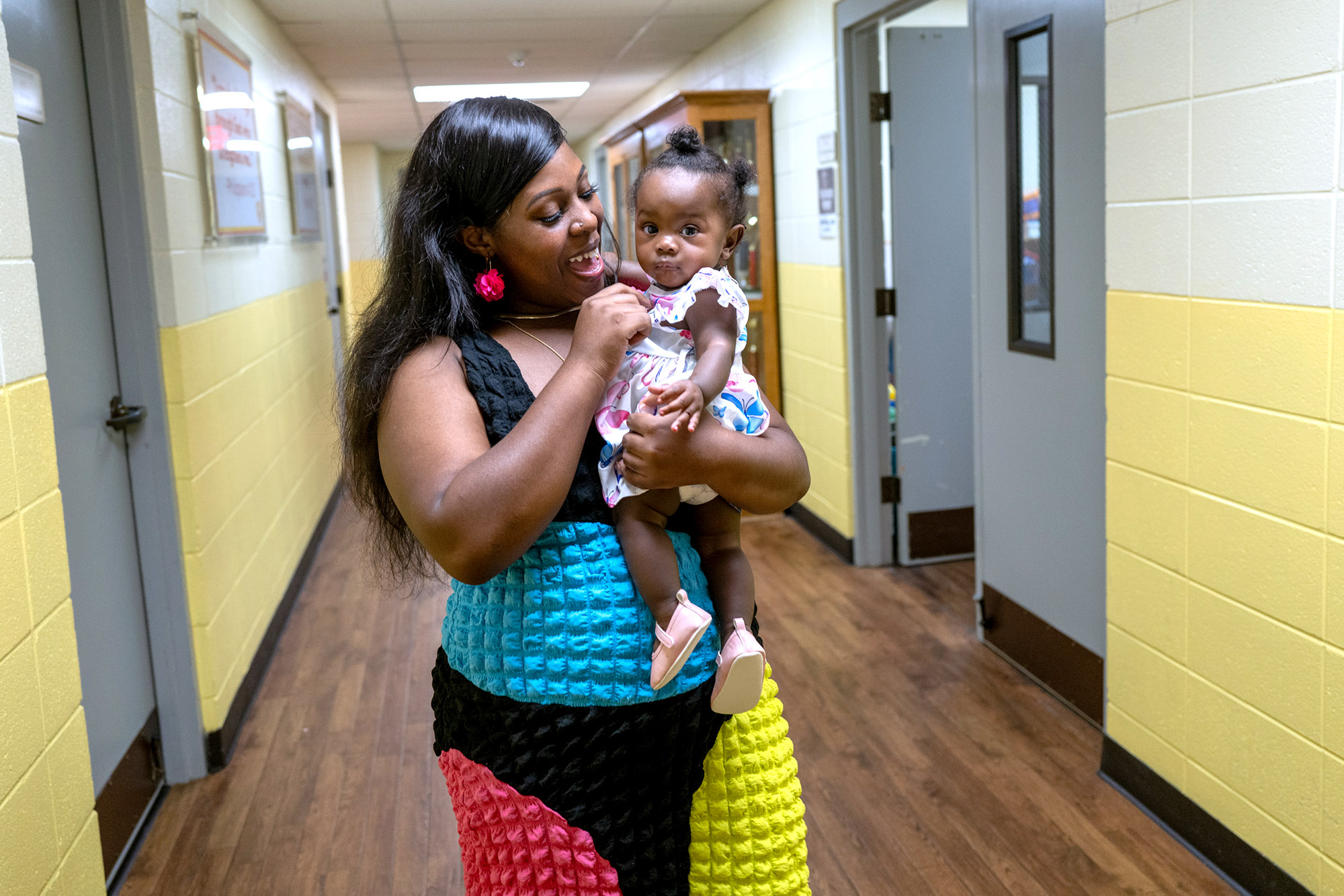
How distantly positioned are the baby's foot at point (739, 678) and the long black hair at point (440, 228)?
0.48 metres

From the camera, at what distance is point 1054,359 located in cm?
324

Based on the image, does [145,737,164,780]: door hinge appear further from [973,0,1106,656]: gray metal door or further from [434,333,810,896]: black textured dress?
[973,0,1106,656]: gray metal door

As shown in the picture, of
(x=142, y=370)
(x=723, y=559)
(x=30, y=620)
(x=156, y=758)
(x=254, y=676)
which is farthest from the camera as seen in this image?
(x=254, y=676)

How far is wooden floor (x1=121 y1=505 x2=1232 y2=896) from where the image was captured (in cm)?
254

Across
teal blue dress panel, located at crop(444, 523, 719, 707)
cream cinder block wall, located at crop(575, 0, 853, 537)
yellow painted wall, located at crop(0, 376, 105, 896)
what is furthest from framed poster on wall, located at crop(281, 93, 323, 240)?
teal blue dress panel, located at crop(444, 523, 719, 707)

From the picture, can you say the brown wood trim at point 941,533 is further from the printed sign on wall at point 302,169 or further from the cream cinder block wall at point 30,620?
the cream cinder block wall at point 30,620

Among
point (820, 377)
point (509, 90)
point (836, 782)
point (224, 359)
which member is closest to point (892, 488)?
point (820, 377)

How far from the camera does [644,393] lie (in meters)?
1.35

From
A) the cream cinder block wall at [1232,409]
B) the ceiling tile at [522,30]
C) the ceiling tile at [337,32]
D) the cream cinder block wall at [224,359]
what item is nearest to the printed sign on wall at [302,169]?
the cream cinder block wall at [224,359]

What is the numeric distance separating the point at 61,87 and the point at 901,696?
276 cm

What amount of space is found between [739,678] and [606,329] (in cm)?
43

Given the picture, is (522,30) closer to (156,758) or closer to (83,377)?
(83,377)

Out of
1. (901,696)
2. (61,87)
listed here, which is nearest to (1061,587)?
(901,696)

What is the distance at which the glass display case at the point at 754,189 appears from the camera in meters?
5.61
